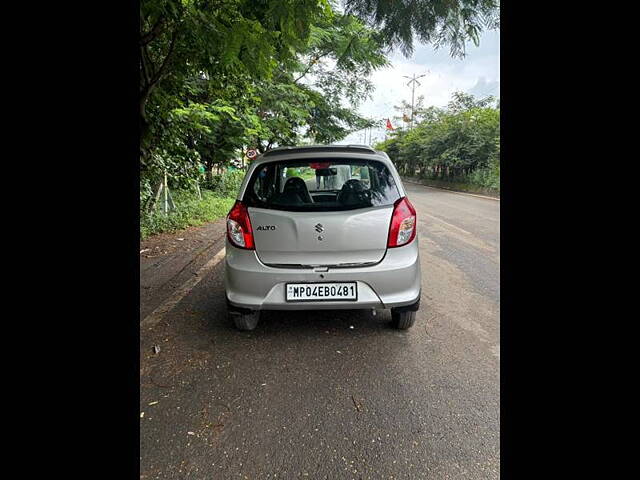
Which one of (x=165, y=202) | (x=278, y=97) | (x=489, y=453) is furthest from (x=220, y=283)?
(x=278, y=97)

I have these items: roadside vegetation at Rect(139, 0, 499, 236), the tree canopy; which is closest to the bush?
roadside vegetation at Rect(139, 0, 499, 236)

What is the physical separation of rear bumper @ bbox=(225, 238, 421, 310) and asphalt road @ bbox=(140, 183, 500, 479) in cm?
37

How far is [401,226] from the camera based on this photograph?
3.04 meters

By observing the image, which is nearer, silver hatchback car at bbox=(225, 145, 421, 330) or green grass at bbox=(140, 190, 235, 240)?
silver hatchback car at bbox=(225, 145, 421, 330)

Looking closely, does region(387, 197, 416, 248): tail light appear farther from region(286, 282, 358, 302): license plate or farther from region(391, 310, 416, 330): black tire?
region(391, 310, 416, 330): black tire

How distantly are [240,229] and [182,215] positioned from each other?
7.37 meters

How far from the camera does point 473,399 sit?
7.80ft

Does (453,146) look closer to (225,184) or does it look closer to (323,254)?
(225,184)

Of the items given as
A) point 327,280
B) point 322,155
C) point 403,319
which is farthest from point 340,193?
point 403,319

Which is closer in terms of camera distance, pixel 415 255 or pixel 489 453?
pixel 489 453

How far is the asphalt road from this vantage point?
6.05 feet
